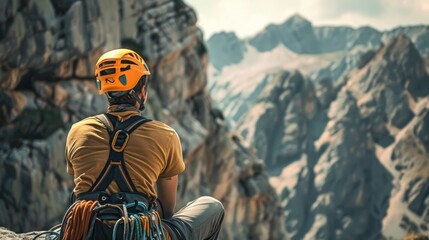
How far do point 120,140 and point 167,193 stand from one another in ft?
3.65

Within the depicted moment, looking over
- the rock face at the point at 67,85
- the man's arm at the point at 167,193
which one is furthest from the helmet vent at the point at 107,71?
the rock face at the point at 67,85

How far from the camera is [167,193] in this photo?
752cm

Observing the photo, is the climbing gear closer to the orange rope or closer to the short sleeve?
the orange rope

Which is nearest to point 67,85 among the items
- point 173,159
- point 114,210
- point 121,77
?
point 121,77

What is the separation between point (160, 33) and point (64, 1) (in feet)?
55.8

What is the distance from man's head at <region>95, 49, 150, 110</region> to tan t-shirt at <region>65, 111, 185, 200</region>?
8.8 inches

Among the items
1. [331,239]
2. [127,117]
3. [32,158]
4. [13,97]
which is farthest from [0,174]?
[331,239]

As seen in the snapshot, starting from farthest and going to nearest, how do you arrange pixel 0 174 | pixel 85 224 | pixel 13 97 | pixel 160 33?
pixel 160 33 < pixel 13 97 < pixel 0 174 < pixel 85 224

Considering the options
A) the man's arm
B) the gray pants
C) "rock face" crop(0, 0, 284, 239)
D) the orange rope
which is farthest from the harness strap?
"rock face" crop(0, 0, 284, 239)

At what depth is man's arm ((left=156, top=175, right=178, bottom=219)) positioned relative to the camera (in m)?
7.45

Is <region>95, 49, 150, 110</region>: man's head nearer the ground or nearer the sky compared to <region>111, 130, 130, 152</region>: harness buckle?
nearer the sky

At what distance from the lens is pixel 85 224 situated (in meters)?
6.62

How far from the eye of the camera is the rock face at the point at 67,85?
1499 inches

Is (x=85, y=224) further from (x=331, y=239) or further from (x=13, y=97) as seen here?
(x=331, y=239)
